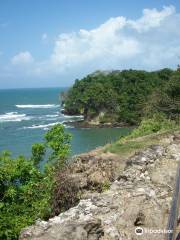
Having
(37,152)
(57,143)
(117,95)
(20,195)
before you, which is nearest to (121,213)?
(20,195)

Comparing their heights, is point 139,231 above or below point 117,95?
below

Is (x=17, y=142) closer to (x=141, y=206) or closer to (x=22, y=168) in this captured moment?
(x=22, y=168)

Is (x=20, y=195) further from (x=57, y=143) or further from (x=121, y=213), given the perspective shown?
(x=121, y=213)

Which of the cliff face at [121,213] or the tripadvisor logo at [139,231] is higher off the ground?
the cliff face at [121,213]

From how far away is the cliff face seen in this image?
8.14m

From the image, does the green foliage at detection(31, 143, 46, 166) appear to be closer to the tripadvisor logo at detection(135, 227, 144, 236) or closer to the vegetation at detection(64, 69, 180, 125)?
the tripadvisor logo at detection(135, 227, 144, 236)

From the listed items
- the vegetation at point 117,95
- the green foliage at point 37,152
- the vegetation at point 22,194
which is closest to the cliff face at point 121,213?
the vegetation at point 22,194

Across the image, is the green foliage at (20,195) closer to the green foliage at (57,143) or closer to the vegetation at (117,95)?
the green foliage at (57,143)

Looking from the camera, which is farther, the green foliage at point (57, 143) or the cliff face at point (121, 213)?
the green foliage at point (57, 143)

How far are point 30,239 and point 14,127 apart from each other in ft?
193

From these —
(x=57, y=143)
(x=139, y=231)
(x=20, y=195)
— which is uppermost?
(x=57, y=143)

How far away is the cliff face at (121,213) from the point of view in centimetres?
814

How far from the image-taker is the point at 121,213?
927 centimetres

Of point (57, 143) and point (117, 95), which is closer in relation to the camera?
point (57, 143)
